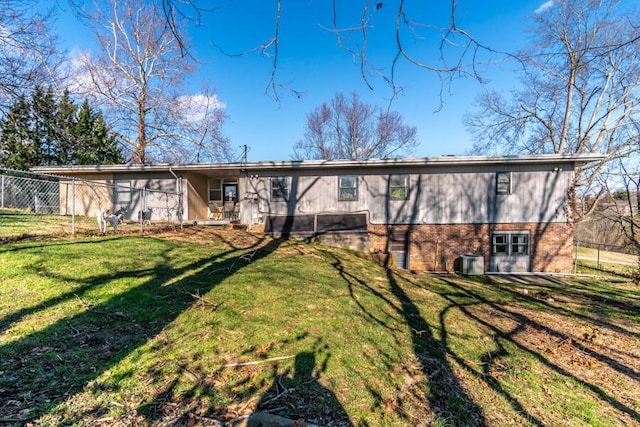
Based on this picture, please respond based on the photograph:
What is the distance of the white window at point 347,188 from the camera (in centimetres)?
1295

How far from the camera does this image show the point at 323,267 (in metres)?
7.94

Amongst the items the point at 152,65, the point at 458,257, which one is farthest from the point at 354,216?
the point at 152,65

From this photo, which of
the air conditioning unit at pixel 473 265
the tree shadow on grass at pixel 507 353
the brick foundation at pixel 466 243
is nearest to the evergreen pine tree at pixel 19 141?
the tree shadow on grass at pixel 507 353

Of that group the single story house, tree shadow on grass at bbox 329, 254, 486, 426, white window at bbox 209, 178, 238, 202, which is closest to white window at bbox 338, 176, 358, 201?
the single story house

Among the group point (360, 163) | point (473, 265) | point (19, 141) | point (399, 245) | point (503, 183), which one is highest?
point (19, 141)

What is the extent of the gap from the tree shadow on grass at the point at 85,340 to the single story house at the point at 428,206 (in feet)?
24.6

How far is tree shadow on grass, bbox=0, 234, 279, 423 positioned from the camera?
8.06 feet

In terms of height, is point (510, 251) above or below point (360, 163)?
below

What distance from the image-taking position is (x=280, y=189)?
43.8 ft

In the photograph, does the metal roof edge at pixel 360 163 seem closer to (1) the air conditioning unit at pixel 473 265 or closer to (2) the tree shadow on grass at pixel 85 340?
(1) the air conditioning unit at pixel 473 265

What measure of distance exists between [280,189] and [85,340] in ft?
34.1

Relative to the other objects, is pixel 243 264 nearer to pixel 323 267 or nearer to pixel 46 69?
pixel 323 267

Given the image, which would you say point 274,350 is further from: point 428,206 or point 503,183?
point 503,183

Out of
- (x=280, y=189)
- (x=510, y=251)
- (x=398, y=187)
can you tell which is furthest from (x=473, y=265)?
(x=280, y=189)
